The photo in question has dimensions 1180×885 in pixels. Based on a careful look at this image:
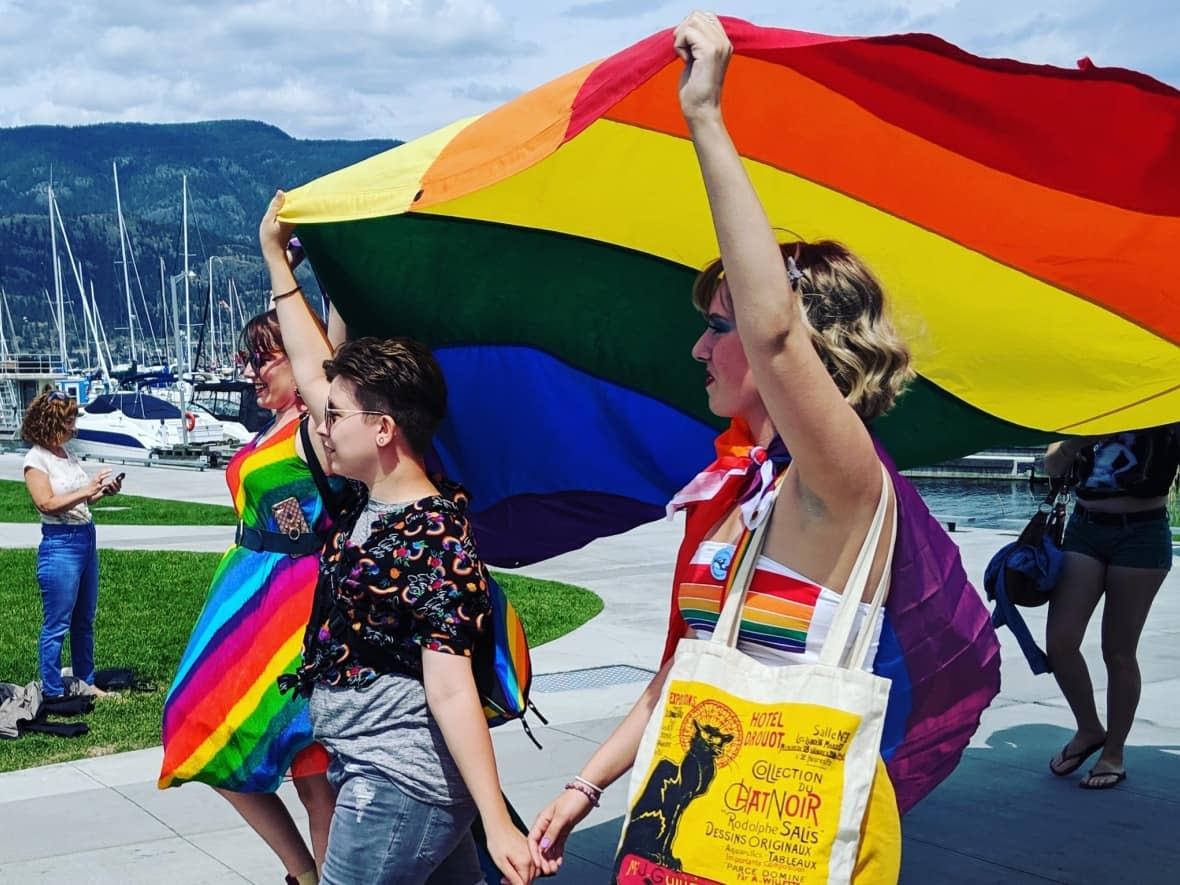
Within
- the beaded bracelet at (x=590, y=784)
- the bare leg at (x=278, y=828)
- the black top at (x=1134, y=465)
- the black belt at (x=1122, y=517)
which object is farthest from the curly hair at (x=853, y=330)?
the black belt at (x=1122, y=517)

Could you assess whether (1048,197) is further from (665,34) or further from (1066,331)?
(665,34)

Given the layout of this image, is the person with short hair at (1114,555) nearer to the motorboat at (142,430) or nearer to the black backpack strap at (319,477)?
the black backpack strap at (319,477)

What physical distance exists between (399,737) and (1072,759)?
4.16m

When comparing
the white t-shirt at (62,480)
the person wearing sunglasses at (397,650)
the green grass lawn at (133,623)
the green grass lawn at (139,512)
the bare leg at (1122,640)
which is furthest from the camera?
the green grass lawn at (139,512)

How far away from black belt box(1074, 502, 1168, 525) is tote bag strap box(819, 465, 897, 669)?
379 centimetres

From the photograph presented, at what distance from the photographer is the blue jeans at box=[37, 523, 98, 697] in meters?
7.55

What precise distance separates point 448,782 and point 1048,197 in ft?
6.65

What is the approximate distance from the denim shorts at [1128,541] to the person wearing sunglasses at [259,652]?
354 cm

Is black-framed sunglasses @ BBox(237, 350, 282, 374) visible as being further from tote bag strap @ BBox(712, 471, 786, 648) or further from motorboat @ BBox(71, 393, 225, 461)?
motorboat @ BBox(71, 393, 225, 461)

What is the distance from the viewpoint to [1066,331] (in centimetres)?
358

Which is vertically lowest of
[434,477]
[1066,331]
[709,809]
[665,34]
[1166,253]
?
[709,809]

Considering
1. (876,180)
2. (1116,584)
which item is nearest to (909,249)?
(876,180)

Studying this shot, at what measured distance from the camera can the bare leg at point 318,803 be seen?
137 inches

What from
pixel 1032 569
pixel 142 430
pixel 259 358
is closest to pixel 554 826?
pixel 259 358
